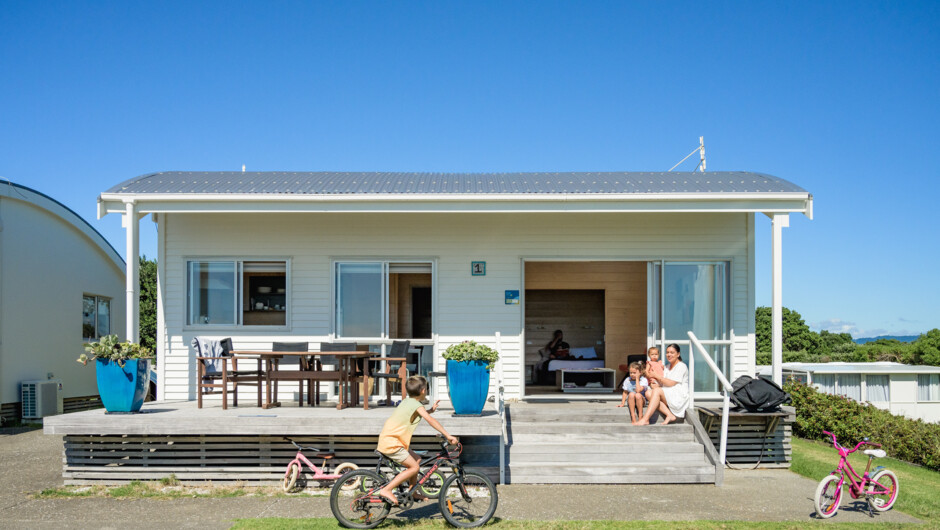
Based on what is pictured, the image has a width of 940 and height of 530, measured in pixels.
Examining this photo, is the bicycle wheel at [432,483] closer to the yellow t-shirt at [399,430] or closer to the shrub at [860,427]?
the yellow t-shirt at [399,430]

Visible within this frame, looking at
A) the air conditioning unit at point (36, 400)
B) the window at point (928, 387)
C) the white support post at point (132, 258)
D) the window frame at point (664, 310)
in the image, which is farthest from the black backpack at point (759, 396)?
the window at point (928, 387)

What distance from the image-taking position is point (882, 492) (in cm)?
655

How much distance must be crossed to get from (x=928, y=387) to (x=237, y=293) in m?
20.2

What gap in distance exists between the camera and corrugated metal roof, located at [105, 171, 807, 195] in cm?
923

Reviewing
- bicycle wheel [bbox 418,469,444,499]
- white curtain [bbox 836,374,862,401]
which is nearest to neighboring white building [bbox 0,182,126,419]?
bicycle wheel [bbox 418,469,444,499]

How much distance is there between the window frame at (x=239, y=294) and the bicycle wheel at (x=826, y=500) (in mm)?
6515

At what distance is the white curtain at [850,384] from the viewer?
70.0 ft

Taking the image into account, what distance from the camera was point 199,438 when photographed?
771 cm

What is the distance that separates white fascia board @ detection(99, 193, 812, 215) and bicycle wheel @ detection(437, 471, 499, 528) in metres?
3.90

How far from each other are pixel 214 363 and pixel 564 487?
4442mm

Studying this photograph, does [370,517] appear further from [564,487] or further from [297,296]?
[297,296]

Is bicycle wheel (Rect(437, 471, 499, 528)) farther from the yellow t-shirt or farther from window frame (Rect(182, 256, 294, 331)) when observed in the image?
window frame (Rect(182, 256, 294, 331))

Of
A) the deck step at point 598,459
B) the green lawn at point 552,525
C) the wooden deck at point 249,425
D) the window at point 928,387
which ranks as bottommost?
the window at point 928,387

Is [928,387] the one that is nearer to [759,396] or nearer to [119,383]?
[759,396]
